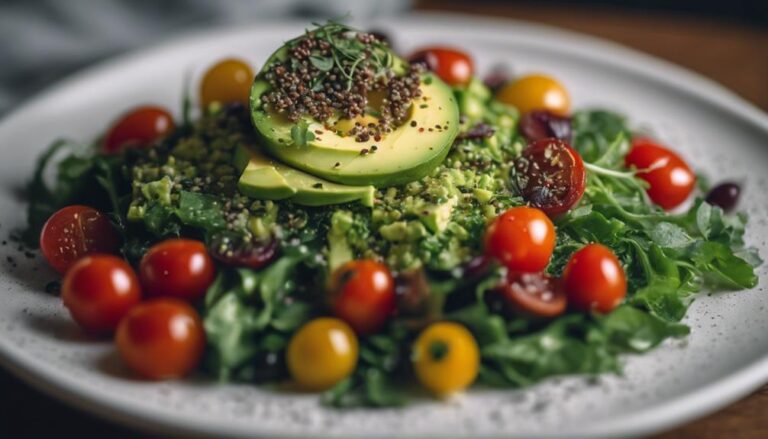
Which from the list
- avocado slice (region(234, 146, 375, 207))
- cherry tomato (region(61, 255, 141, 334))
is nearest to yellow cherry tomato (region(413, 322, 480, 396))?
avocado slice (region(234, 146, 375, 207))

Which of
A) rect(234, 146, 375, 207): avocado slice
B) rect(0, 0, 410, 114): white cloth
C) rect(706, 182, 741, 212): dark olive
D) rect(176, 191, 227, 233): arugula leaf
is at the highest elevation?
rect(234, 146, 375, 207): avocado slice

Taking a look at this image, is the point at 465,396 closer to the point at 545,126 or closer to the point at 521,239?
the point at 521,239

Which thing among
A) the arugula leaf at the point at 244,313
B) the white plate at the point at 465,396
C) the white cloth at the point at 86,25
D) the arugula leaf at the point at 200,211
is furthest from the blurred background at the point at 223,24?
the arugula leaf at the point at 244,313

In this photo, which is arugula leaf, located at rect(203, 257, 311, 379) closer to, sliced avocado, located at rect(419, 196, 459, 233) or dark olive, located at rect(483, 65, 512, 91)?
sliced avocado, located at rect(419, 196, 459, 233)

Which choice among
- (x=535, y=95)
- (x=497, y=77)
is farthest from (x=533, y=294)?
(x=497, y=77)

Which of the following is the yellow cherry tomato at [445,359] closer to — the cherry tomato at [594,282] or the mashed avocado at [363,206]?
the mashed avocado at [363,206]

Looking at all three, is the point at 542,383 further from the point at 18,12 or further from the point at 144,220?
the point at 18,12

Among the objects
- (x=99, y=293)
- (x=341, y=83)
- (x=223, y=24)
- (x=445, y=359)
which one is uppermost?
(x=341, y=83)
